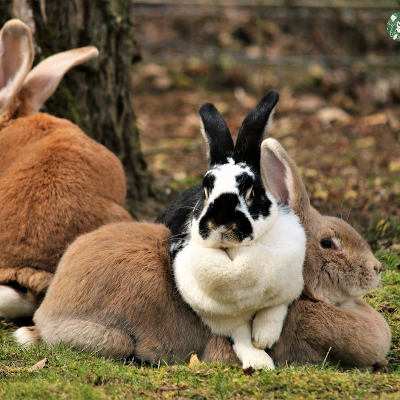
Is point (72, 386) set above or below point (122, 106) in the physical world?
below

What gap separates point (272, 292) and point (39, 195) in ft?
6.08

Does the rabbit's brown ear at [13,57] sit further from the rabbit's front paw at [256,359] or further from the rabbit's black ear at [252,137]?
the rabbit's front paw at [256,359]

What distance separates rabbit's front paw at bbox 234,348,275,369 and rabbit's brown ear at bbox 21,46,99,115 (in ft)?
8.95

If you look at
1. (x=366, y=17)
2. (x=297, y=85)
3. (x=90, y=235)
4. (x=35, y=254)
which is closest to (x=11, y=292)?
(x=35, y=254)

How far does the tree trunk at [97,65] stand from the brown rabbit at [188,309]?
8.04 feet

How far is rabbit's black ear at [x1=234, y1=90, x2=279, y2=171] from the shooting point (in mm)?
5070

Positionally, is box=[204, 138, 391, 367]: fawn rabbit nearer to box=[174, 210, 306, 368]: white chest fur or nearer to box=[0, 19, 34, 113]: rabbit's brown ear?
box=[174, 210, 306, 368]: white chest fur

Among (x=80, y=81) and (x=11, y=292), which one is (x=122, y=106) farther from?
(x=11, y=292)

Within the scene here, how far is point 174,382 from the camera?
4723 mm

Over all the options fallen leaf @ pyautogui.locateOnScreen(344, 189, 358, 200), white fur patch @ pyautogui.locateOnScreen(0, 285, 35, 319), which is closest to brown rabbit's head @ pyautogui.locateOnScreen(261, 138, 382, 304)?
white fur patch @ pyautogui.locateOnScreen(0, 285, 35, 319)

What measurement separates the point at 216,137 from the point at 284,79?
7.98 m

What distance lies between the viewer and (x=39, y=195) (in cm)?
607

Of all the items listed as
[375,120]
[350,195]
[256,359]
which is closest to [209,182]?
[256,359]

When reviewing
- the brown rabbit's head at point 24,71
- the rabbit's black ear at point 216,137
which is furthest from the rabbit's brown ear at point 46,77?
the rabbit's black ear at point 216,137
